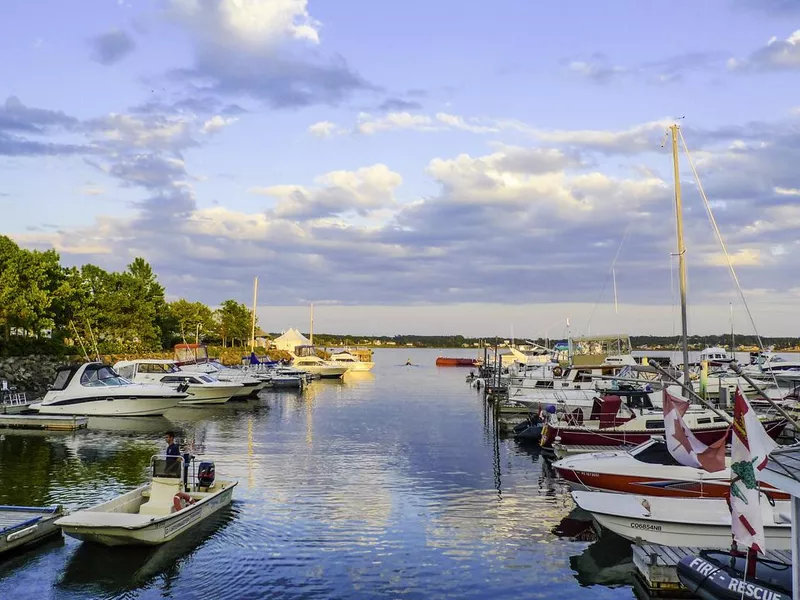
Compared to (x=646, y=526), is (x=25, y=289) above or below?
above

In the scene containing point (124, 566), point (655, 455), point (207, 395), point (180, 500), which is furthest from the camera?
point (207, 395)

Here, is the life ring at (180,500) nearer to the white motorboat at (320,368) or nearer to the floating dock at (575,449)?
the floating dock at (575,449)

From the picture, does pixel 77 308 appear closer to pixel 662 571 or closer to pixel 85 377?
pixel 85 377

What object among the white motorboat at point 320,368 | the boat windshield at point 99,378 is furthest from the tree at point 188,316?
the boat windshield at point 99,378

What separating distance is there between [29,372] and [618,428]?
5998 cm

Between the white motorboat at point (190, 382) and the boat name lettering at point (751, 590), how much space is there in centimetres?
4673

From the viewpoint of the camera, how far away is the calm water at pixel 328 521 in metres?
16.2

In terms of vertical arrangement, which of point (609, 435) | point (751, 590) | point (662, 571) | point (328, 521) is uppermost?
point (609, 435)

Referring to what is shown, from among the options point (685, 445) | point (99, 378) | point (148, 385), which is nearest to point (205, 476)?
point (685, 445)

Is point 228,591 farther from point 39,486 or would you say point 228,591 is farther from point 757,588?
point 39,486

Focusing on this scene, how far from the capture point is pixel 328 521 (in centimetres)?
2167

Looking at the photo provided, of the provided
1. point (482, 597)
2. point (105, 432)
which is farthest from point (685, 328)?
point (105, 432)

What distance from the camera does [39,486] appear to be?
2556 centimetres

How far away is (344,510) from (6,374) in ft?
184
